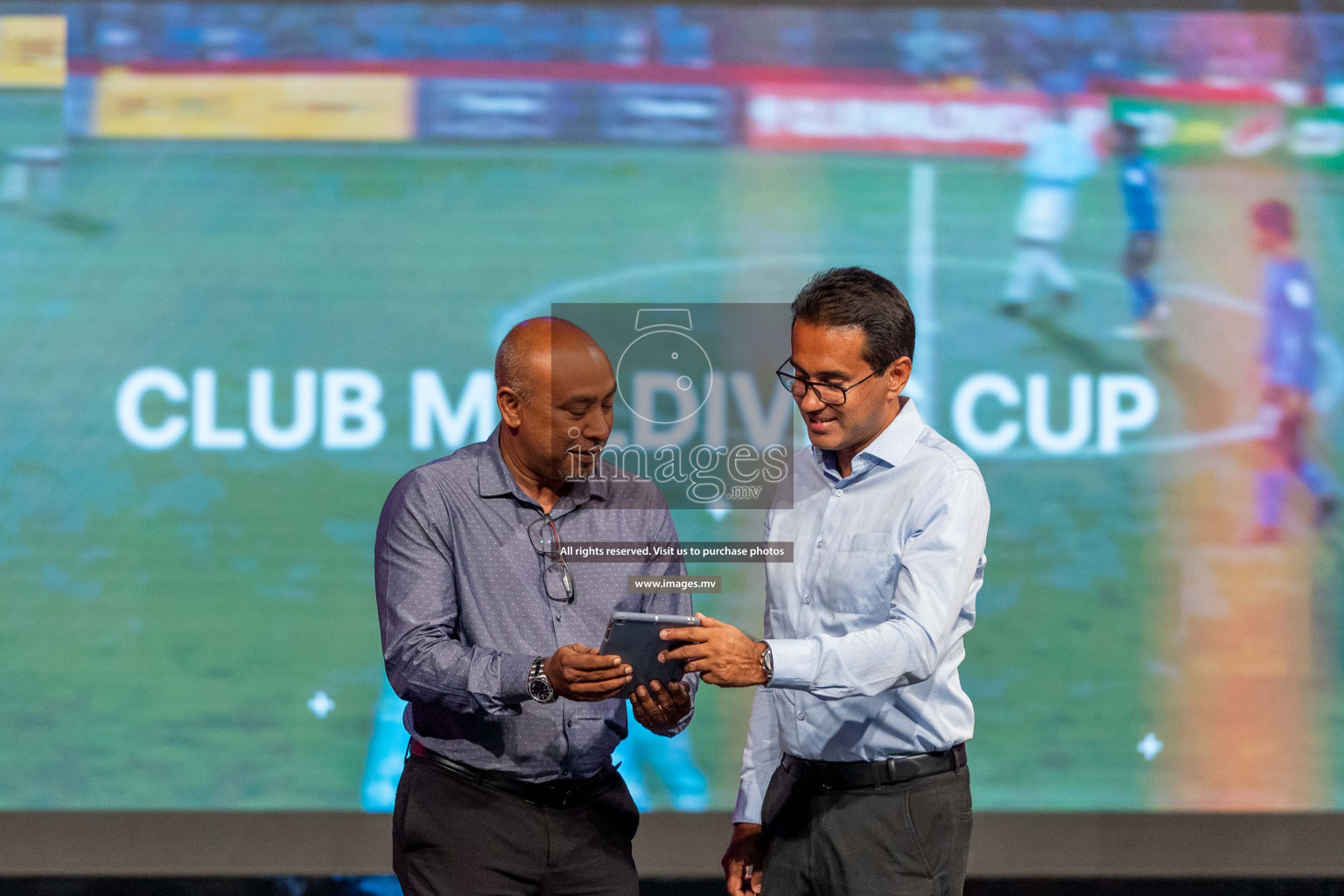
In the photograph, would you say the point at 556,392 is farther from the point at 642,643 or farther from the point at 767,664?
the point at 767,664

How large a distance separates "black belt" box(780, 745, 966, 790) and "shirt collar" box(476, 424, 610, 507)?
60 centimetres

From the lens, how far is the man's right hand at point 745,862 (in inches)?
84.8

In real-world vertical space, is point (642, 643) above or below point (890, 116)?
below

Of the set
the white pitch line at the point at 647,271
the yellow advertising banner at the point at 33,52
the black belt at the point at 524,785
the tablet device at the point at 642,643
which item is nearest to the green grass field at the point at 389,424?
the white pitch line at the point at 647,271

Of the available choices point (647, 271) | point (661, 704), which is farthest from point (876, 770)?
point (647, 271)

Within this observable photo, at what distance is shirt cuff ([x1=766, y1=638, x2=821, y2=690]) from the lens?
1832 millimetres

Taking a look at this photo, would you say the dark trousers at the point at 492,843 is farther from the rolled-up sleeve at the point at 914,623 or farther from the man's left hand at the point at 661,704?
the rolled-up sleeve at the point at 914,623

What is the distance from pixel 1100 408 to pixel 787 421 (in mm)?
2259

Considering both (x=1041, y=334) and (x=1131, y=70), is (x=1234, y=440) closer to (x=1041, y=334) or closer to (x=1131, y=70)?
(x=1041, y=334)

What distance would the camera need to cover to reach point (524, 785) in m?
2.03

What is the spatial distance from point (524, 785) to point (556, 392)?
67 centimetres

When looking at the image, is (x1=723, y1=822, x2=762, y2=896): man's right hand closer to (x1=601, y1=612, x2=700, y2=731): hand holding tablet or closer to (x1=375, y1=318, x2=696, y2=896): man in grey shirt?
(x1=375, y1=318, x2=696, y2=896): man in grey shirt

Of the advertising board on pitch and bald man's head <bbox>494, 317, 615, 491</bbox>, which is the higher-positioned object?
the advertising board on pitch

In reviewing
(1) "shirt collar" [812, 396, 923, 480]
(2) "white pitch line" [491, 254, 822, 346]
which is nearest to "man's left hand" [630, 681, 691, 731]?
(1) "shirt collar" [812, 396, 923, 480]
